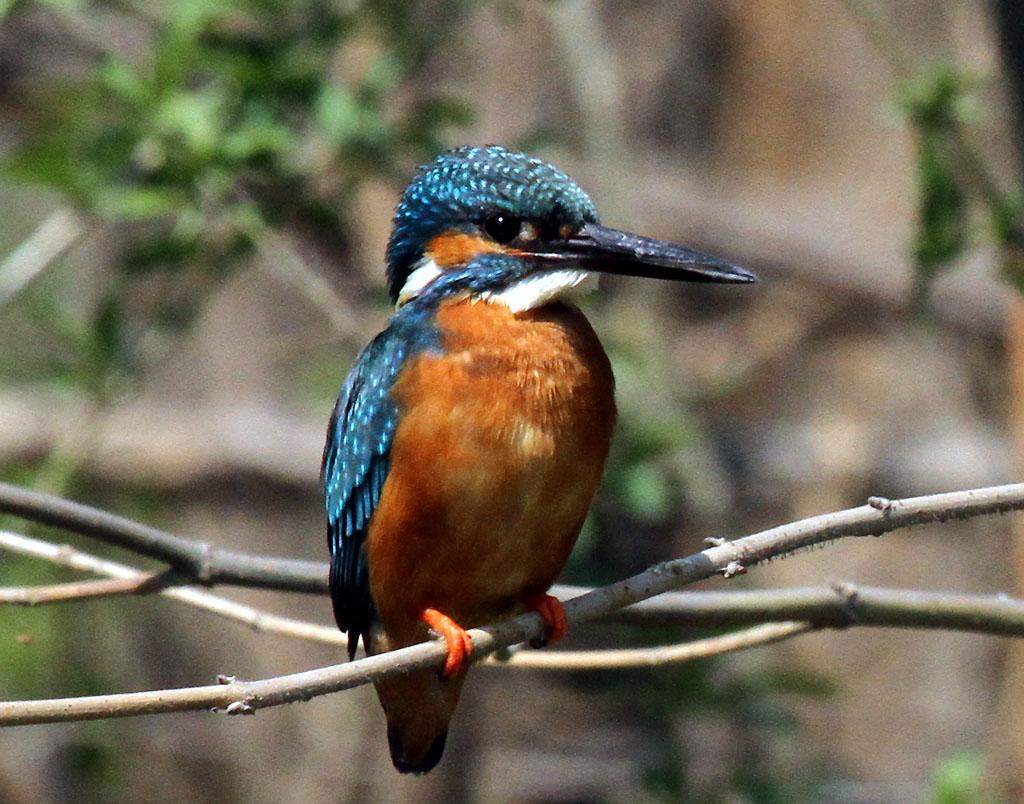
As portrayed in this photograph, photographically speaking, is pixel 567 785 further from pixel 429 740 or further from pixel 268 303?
pixel 429 740

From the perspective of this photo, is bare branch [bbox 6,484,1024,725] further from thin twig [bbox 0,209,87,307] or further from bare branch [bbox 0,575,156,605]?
thin twig [bbox 0,209,87,307]

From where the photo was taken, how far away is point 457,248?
2.32m

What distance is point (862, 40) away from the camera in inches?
215

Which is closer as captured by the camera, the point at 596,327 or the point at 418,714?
the point at 418,714

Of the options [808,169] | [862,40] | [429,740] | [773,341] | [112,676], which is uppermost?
[862,40]

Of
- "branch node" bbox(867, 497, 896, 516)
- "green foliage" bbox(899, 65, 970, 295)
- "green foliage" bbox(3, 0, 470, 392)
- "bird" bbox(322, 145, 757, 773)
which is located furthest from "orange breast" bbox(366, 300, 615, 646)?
"green foliage" bbox(3, 0, 470, 392)

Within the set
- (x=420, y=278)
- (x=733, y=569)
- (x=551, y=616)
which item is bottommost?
(x=733, y=569)

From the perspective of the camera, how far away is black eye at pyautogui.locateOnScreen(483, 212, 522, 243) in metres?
2.28

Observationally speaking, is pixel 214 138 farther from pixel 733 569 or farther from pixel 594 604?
pixel 733 569

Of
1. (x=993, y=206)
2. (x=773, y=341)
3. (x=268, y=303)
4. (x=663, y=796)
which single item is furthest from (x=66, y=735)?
(x=993, y=206)

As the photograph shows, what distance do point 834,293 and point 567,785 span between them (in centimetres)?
200

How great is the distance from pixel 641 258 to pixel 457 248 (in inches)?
13.0

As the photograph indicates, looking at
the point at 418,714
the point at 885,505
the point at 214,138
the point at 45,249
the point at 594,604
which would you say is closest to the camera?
the point at 885,505

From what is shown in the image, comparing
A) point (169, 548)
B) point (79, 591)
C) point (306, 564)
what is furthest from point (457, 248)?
point (79, 591)
